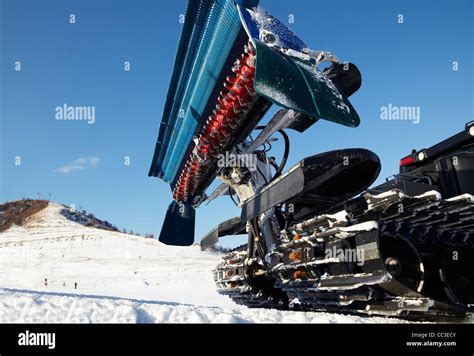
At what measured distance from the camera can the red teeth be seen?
20.4 ft

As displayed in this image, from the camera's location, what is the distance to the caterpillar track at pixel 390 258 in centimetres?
449

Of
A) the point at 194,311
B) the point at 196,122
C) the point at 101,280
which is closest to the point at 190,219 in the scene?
the point at 196,122

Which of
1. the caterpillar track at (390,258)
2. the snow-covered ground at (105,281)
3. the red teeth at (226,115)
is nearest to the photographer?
the snow-covered ground at (105,281)

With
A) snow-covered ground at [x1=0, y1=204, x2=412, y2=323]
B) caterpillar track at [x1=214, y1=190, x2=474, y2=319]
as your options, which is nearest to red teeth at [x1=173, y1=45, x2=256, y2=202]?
caterpillar track at [x1=214, y1=190, x2=474, y2=319]

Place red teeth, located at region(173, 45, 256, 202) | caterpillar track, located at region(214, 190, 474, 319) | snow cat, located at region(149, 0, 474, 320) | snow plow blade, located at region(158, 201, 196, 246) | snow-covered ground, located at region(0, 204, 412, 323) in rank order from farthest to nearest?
snow plow blade, located at region(158, 201, 196, 246) < red teeth, located at region(173, 45, 256, 202) < snow cat, located at region(149, 0, 474, 320) < caterpillar track, located at region(214, 190, 474, 319) < snow-covered ground, located at region(0, 204, 412, 323)

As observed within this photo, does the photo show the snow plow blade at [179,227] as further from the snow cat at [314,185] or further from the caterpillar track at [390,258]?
the caterpillar track at [390,258]

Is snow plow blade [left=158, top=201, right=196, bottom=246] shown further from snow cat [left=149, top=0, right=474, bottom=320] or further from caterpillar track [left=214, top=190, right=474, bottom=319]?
caterpillar track [left=214, top=190, right=474, bottom=319]

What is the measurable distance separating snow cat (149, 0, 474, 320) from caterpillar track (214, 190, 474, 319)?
17mm

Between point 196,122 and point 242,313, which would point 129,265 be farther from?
point 242,313

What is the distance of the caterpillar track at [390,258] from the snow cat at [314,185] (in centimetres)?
2

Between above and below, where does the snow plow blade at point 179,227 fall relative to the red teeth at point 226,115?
below

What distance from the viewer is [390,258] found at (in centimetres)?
498

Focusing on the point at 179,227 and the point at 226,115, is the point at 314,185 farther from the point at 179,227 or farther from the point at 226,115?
the point at 179,227

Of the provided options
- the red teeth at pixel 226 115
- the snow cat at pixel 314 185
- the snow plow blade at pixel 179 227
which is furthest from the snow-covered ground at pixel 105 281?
the red teeth at pixel 226 115
